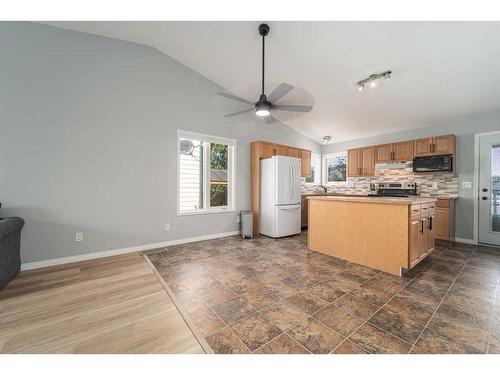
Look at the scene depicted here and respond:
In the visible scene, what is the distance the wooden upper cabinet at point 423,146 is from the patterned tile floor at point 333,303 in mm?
2140

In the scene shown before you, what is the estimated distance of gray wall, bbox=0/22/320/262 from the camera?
8.96 feet

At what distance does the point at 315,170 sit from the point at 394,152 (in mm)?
2183

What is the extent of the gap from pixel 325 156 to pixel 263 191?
3.11m

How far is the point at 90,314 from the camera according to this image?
6.02ft

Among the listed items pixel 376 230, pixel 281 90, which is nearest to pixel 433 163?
pixel 376 230

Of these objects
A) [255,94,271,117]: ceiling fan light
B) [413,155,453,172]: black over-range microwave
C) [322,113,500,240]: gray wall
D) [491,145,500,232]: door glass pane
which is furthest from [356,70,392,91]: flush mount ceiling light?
[491,145,500,232]: door glass pane

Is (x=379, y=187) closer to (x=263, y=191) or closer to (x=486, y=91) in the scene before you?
(x=486, y=91)

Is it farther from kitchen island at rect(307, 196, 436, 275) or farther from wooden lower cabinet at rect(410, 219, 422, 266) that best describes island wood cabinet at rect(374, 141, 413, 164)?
wooden lower cabinet at rect(410, 219, 422, 266)

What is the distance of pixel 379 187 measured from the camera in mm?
5305

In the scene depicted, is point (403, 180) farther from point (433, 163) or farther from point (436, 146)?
point (436, 146)

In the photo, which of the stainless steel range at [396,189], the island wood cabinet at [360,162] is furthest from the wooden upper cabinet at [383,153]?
the stainless steel range at [396,189]

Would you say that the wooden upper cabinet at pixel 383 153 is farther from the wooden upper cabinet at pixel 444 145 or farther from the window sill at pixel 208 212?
the window sill at pixel 208 212

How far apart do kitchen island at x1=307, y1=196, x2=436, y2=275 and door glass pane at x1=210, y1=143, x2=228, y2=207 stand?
6.78ft
